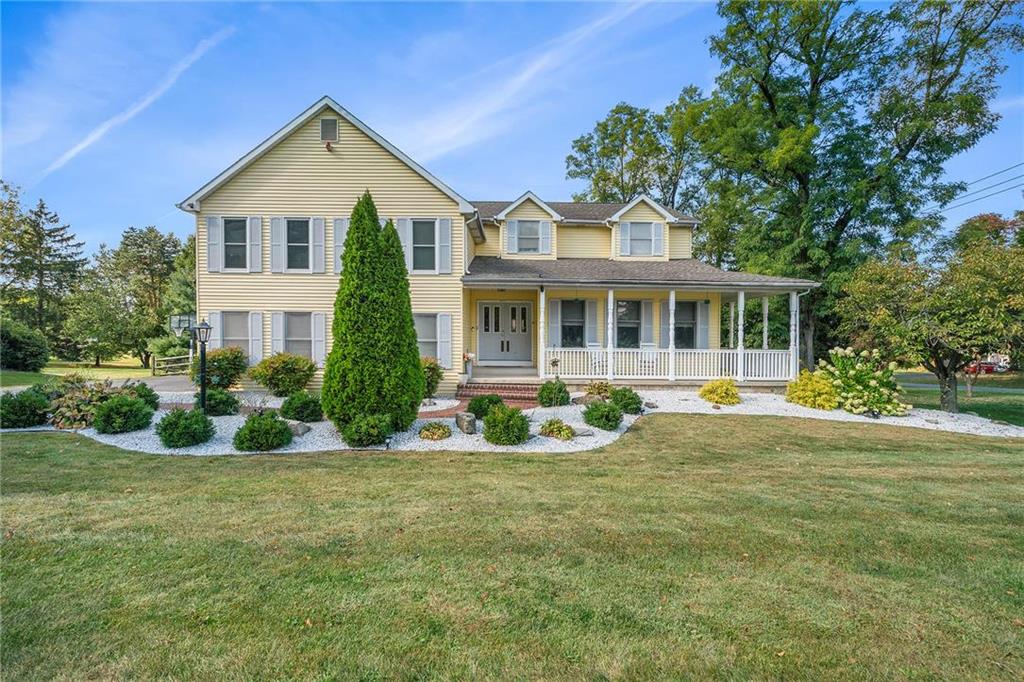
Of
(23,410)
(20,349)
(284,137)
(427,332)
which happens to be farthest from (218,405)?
(20,349)

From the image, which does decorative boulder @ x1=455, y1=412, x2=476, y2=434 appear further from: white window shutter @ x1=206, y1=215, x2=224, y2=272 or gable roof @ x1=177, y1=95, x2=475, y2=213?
white window shutter @ x1=206, y1=215, x2=224, y2=272

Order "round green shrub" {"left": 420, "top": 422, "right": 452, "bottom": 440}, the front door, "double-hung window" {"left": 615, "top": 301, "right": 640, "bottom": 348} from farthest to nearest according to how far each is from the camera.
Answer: the front door
"double-hung window" {"left": 615, "top": 301, "right": 640, "bottom": 348}
"round green shrub" {"left": 420, "top": 422, "right": 452, "bottom": 440}

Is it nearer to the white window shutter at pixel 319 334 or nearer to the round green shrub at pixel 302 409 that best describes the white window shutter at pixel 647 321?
the white window shutter at pixel 319 334

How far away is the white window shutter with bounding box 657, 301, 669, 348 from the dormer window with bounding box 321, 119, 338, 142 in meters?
11.6

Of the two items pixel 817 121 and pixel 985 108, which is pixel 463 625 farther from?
pixel 985 108

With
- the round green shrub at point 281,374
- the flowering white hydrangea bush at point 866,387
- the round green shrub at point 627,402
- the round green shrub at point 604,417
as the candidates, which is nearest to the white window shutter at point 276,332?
the round green shrub at point 281,374

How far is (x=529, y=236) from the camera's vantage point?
16422mm

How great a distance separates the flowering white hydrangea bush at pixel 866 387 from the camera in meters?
10.7

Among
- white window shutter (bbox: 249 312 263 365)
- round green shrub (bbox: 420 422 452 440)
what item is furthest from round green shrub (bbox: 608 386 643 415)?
white window shutter (bbox: 249 312 263 365)

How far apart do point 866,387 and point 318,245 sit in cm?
1505

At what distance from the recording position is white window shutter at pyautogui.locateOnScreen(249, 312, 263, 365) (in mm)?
13333

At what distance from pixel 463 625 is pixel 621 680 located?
0.96 metres

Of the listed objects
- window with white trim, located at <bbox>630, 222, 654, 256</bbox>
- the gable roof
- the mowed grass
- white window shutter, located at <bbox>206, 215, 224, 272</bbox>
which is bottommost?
the mowed grass

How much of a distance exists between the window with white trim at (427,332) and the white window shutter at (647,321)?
697 centimetres
